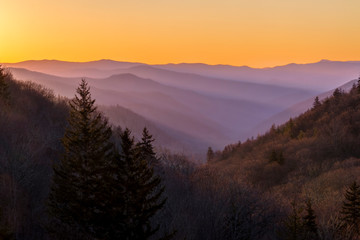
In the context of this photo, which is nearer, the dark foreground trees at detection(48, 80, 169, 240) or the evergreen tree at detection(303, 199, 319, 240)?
the dark foreground trees at detection(48, 80, 169, 240)

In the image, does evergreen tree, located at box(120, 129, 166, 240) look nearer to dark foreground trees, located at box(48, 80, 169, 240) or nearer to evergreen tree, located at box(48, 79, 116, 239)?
dark foreground trees, located at box(48, 80, 169, 240)

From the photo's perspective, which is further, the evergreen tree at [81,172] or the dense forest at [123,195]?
the evergreen tree at [81,172]

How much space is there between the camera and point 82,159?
14.2 m

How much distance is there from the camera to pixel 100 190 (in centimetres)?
1178

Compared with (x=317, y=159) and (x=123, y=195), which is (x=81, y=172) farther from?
(x=317, y=159)

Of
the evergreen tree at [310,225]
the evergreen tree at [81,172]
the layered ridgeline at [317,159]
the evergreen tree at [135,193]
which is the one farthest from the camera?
the layered ridgeline at [317,159]

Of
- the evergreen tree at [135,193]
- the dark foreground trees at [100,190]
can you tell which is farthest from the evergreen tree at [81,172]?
the evergreen tree at [135,193]

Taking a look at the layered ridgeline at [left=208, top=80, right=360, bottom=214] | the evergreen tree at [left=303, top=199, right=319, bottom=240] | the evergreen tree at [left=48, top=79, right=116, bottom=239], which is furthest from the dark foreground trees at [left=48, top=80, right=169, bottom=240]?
the layered ridgeline at [left=208, top=80, right=360, bottom=214]

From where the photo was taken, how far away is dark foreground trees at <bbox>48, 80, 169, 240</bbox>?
399 inches

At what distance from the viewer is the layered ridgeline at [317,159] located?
3112 centimetres

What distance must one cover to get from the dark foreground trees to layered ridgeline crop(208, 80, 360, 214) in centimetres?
1686

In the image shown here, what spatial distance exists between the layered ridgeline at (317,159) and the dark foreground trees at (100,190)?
16.9 m

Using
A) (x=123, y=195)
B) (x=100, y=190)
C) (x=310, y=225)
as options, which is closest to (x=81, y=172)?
(x=100, y=190)

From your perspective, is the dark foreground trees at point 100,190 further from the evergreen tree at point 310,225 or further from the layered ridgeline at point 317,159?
the layered ridgeline at point 317,159
